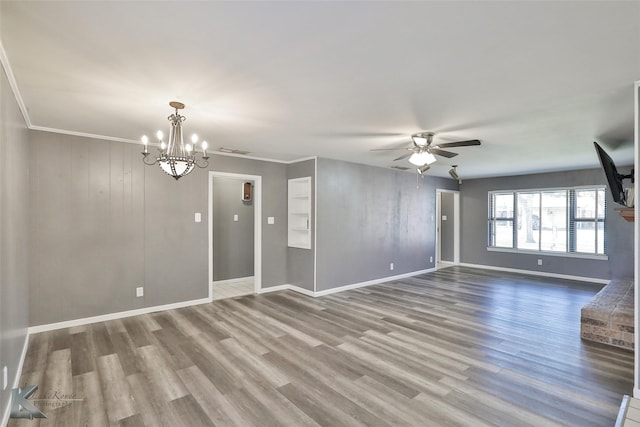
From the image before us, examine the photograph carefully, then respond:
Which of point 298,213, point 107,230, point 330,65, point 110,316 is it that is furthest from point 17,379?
point 298,213

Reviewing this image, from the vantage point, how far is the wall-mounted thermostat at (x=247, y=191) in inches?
262

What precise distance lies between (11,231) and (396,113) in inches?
135

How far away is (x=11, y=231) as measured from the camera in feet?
8.27

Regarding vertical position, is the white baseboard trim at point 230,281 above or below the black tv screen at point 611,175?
below

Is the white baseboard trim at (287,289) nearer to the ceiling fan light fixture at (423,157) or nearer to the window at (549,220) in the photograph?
the ceiling fan light fixture at (423,157)

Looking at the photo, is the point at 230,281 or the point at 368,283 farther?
the point at 230,281

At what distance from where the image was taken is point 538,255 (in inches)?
299

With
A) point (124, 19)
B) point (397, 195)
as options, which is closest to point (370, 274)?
point (397, 195)

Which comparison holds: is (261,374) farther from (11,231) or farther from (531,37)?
(531,37)

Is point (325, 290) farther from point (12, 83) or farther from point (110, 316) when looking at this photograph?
point (12, 83)

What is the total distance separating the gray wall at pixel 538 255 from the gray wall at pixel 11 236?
9014 mm

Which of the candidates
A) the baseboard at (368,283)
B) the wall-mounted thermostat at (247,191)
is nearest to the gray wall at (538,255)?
the baseboard at (368,283)

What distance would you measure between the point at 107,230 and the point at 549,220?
8.82 m

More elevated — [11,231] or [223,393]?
[11,231]
